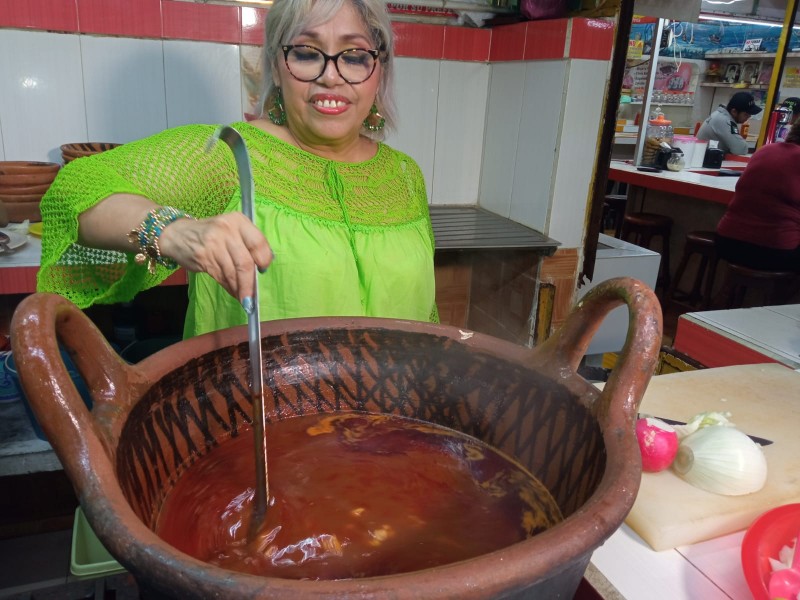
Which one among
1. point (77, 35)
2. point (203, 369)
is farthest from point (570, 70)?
point (203, 369)

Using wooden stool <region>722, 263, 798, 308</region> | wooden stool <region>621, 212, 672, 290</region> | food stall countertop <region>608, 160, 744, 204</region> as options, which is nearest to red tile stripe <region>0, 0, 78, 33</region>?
food stall countertop <region>608, 160, 744, 204</region>

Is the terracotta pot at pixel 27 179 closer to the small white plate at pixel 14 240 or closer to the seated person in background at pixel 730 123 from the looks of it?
the small white plate at pixel 14 240

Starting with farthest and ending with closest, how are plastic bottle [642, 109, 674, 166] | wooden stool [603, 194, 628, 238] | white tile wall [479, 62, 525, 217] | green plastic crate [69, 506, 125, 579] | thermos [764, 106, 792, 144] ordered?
thermos [764, 106, 792, 144], wooden stool [603, 194, 628, 238], plastic bottle [642, 109, 674, 166], white tile wall [479, 62, 525, 217], green plastic crate [69, 506, 125, 579]

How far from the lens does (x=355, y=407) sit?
978 millimetres

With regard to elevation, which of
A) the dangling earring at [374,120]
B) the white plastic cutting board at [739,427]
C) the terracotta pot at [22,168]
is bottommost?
the white plastic cutting board at [739,427]

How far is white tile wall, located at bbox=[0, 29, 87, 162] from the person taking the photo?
2250 millimetres

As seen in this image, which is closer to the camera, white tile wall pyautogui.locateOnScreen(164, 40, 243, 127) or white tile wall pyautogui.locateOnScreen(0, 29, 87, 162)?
white tile wall pyautogui.locateOnScreen(0, 29, 87, 162)

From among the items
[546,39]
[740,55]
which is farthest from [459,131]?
[740,55]

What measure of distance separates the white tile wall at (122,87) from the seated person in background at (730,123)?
220 inches

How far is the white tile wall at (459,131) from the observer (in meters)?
2.86

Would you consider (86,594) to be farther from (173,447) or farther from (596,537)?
(596,537)

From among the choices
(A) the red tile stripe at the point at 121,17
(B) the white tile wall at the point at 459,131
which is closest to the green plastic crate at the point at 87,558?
(A) the red tile stripe at the point at 121,17

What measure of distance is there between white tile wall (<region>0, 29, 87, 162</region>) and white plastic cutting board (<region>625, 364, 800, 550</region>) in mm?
2331

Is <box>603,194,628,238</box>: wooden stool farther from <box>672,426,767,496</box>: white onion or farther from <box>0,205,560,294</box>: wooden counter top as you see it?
<box>672,426,767,496</box>: white onion
